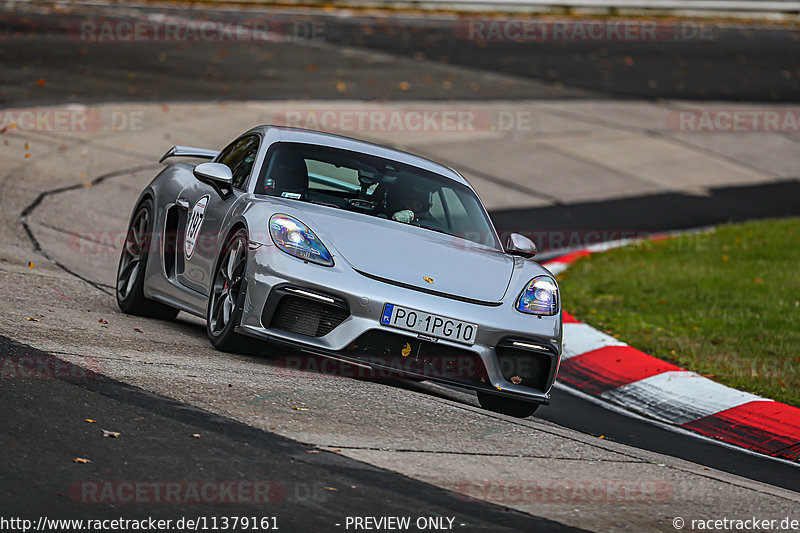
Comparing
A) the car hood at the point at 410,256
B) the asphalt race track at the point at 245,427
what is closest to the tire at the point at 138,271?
the asphalt race track at the point at 245,427

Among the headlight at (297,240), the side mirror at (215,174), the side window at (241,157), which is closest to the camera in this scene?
the headlight at (297,240)

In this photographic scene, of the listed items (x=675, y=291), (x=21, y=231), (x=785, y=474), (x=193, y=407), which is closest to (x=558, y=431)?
(x=785, y=474)

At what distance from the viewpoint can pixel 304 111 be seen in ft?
55.6

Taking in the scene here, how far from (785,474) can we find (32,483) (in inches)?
157

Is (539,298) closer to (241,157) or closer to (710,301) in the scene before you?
(241,157)

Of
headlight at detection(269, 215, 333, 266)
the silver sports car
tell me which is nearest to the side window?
the silver sports car

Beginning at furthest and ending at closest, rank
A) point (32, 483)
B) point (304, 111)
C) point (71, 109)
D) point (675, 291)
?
1. point (304, 111)
2. point (71, 109)
3. point (675, 291)
4. point (32, 483)

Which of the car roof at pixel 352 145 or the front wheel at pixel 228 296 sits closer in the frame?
the front wheel at pixel 228 296

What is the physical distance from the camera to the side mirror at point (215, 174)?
7.02 metres

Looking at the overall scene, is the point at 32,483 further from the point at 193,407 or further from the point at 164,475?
the point at 193,407

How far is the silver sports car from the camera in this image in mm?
6145

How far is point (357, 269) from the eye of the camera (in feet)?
20.5

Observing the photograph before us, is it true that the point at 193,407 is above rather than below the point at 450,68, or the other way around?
below

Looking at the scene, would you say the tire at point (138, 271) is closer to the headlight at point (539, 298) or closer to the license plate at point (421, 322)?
the license plate at point (421, 322)
